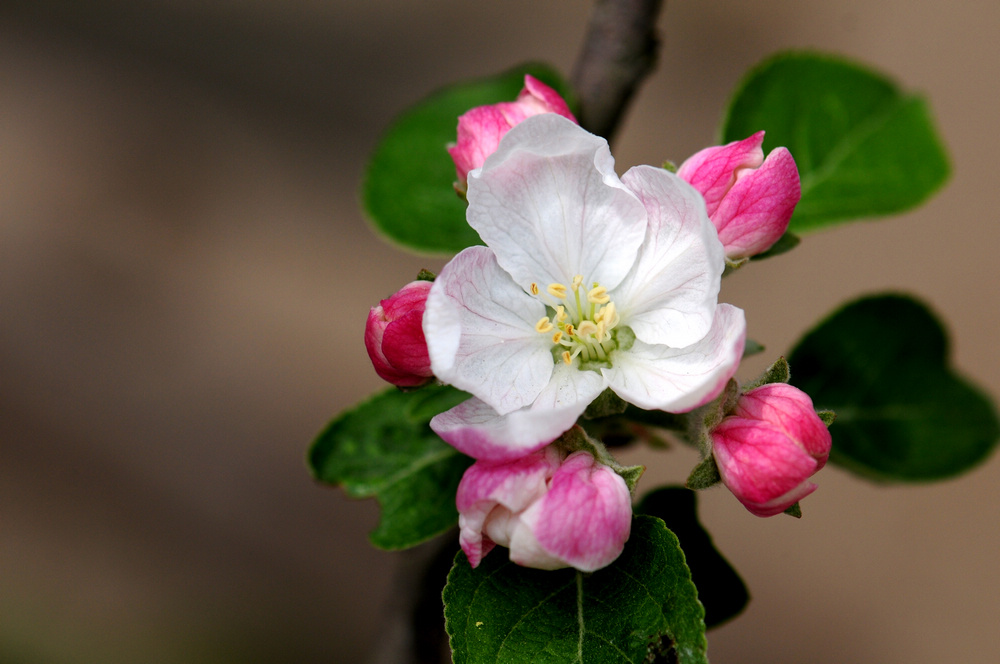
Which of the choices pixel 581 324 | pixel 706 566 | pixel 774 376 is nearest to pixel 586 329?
pixel 581 324

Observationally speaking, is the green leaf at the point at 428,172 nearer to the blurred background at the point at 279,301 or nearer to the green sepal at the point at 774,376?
the green sepal at the point at 774,376

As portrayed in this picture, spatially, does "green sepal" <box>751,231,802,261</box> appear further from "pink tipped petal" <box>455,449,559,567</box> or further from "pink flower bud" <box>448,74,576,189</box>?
"pink tipped petal" <box>455,449,559,567</box>

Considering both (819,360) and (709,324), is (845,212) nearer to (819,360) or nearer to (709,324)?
(819,360)

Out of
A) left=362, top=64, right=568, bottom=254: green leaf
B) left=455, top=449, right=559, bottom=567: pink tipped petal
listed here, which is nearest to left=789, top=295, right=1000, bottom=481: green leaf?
left=362, top=64, right=568, bottom=254: green leaf

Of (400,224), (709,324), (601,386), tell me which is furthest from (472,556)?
(400,224)

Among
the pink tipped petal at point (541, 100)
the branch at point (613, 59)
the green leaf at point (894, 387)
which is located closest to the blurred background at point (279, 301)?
the green leaf at point (894, 387)

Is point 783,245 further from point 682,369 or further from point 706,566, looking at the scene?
point 706,566
